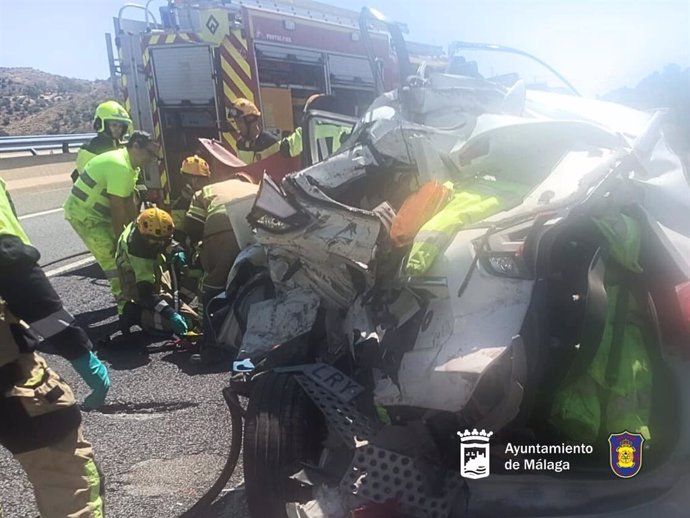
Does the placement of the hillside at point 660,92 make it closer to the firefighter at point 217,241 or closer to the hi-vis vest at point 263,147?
the firefighter at point 217,241

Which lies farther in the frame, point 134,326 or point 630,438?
point 134,326

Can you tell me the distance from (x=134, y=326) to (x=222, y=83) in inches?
103

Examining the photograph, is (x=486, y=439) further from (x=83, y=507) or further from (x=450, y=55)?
(x=450, y=55)

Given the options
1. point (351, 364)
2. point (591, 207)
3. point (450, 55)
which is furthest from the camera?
point (450, 55)

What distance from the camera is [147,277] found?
4.61 m

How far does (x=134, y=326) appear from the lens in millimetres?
4980

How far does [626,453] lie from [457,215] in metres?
0.82

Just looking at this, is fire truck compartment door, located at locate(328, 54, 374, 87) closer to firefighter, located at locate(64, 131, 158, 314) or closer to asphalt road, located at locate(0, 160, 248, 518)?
firefighter, located at locate(64, 131, 158, 314)

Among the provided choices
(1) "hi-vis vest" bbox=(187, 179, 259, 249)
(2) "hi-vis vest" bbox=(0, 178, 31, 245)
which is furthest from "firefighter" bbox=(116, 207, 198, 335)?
(2) "hi-vis vest" bbox=(0, 178, 31, 245)

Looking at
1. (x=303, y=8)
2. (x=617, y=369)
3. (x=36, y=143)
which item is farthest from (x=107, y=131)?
(x=36, y=143)

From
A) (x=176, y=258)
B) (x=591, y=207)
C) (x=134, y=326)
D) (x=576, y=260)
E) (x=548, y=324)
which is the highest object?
(x=591, y=207)

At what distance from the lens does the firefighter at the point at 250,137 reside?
5.65 metres

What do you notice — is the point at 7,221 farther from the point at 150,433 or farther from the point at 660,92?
→ the point at 660,92

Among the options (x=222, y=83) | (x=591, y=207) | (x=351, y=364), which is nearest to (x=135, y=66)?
(x=222, y=83)
